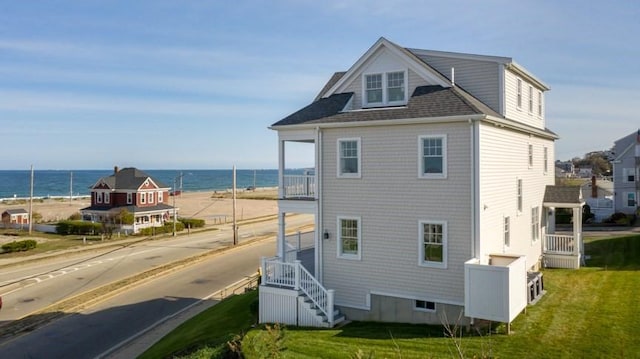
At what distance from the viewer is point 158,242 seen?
49.4 meters

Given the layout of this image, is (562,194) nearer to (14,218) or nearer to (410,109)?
(410,109)

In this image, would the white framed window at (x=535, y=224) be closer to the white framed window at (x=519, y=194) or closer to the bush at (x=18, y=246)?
the white framed window at (x=519, y=194)

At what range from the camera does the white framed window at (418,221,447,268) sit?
653 inches

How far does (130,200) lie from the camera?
60.0 meters

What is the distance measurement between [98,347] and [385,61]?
16580mm

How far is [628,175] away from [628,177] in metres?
0.20

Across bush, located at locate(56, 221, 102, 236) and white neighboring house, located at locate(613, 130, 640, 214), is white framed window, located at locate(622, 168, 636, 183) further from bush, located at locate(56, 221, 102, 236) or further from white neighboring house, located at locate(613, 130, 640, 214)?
bush, located at locate(56, 221, 102, 236)

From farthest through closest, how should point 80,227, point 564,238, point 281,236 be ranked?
point 80,227 → point 564,238 → point 281,236

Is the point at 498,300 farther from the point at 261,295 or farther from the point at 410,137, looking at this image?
the point at 261,295

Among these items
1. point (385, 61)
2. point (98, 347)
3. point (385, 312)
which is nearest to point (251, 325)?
point (385, 312)

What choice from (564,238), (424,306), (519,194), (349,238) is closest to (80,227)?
(349,238)

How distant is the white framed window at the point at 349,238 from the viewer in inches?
719

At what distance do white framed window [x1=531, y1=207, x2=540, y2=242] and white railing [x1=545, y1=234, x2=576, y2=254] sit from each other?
4.96ft

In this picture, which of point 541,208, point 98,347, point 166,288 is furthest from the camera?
point 166,288
